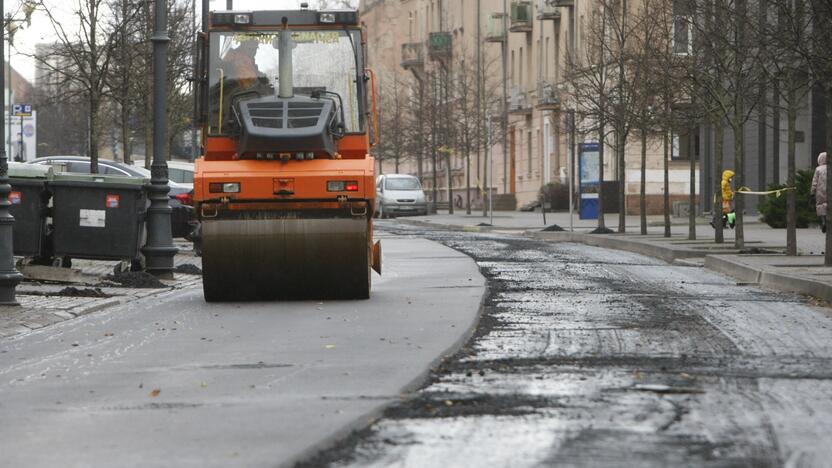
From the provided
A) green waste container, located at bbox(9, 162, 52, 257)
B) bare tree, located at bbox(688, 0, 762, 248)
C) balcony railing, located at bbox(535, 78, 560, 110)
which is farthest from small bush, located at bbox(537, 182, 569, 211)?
green waste container, located at bbox(9, 162, 52, 257)

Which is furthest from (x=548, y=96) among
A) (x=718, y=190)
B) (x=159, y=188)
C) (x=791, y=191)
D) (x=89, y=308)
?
(x=89, y=308)

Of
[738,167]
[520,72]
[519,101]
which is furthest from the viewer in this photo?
[520,72]

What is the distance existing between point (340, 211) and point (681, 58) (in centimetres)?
1511

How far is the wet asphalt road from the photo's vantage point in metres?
7.04

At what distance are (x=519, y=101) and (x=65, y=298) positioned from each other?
56.7 meters

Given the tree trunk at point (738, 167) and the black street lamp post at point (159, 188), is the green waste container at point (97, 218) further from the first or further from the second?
the tree trunk at point (738, 167)

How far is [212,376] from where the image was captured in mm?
10203

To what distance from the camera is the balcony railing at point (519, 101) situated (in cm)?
7200

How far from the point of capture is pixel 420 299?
1681cm

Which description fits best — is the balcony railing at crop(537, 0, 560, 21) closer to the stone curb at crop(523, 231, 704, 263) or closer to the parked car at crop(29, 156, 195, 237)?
the stone curb at crop(523, 231, 704, 263)

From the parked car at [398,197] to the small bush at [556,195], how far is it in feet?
16.7

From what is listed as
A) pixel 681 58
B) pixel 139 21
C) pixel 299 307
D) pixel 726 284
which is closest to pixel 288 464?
pixel 299 307

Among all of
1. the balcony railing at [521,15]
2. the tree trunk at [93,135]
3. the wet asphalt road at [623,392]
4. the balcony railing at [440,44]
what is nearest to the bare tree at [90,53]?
the tree trunk at [93,135]

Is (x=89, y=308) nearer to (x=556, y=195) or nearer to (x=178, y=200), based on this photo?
(x=178, y=200)
